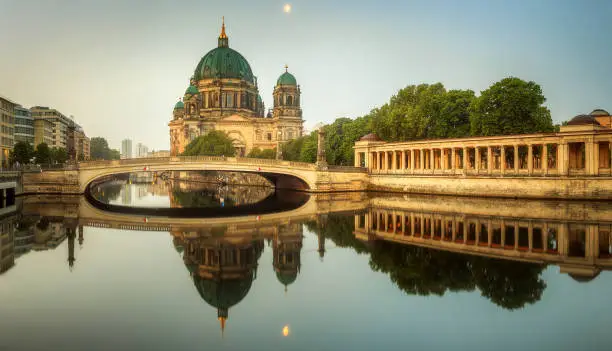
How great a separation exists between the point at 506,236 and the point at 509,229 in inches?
82.7

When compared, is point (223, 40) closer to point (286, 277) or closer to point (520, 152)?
point (520, 152)

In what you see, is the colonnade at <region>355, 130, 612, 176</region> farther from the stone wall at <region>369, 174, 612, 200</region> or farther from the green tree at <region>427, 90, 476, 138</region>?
the green tree at <region>427, 90, 476, 138</region>

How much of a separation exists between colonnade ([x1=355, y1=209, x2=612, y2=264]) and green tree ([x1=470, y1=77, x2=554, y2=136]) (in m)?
A: 19.7

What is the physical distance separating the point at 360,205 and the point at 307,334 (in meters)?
28.7

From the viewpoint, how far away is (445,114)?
52.7 metres

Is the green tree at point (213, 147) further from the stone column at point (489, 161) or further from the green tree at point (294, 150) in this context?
the stone column at point (489, 161)

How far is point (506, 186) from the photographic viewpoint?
41969mm

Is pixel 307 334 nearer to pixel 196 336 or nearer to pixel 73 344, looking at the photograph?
pixel 196 336

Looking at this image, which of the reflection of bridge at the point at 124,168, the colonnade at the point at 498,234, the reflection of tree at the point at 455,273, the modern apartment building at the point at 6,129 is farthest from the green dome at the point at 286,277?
the modern apartment building at the point at 6,129

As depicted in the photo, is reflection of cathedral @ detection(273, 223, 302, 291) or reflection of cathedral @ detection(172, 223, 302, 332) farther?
reflection of cathedral @ detection(273, 223, 302, 291)

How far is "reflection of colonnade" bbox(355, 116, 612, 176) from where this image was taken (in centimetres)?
3828

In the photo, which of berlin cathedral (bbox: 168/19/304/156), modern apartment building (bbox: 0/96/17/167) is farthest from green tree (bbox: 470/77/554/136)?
berlin cathedral (bbox: 168/19/304/156)

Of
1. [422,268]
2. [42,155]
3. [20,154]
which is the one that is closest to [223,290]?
[422,268]

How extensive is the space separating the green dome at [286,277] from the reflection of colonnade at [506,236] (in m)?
7.38
